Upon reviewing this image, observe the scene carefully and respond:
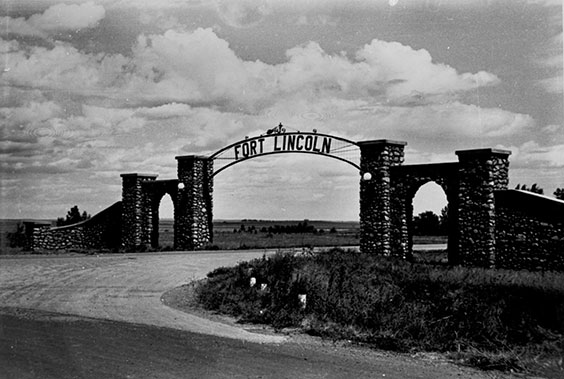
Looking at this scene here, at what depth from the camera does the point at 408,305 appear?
13.0 m

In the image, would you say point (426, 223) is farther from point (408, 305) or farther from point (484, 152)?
point (408, 305)

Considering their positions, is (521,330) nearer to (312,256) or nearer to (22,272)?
(312,256)

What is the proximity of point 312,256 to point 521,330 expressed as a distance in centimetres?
812

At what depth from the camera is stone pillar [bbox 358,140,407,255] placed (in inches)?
904

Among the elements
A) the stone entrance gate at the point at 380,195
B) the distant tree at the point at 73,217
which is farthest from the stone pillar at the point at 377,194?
the distant tree at the point at 73,217

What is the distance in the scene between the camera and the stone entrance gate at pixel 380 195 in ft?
65.4

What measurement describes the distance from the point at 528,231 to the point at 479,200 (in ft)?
5.92

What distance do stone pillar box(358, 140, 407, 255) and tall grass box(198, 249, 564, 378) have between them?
5179 mm

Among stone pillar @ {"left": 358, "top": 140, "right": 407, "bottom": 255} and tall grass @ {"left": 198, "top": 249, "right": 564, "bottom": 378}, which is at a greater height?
stone pillar @ {"left": 358, "top": 140, "right": 407, "bottom": 255}

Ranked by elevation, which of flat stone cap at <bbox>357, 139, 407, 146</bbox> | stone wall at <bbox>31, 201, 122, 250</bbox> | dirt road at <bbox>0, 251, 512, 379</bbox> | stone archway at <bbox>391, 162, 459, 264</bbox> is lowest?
dirt road at <bbox>0, 251, 512, 379</bbox>

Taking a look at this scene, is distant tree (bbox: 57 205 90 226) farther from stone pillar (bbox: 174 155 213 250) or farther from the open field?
stone pillar (bbox: 174 155 213 250)

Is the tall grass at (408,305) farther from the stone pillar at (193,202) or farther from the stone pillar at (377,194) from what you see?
the stone pillar at (193,202)

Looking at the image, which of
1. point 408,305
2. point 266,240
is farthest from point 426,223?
point 408,305

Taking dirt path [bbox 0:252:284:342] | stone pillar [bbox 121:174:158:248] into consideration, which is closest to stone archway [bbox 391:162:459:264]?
dirt path [bbox 0:252:284:342]
